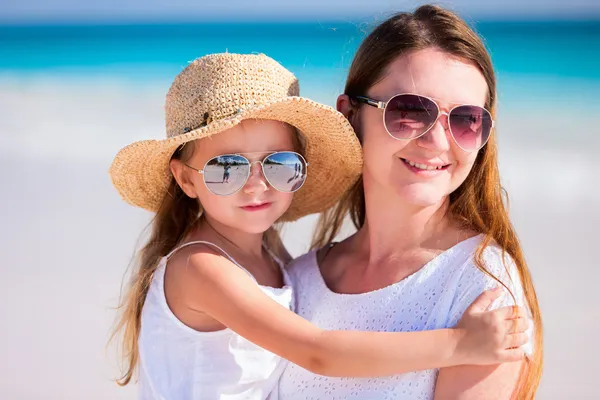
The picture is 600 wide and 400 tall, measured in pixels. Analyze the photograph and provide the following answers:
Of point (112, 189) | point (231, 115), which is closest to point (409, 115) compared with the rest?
point (231, 115)

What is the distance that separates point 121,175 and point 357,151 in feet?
3.35

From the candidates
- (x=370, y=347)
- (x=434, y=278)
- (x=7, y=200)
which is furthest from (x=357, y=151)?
(x=7, y=200)

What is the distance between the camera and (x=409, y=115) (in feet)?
9.97

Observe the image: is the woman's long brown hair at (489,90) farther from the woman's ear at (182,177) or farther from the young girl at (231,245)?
the woman's ear at (182,177)

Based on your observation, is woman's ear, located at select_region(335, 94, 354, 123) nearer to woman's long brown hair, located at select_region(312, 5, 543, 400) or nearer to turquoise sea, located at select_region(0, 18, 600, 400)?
woman's long brown hair, located at select_region(312, 5, 543, 400)

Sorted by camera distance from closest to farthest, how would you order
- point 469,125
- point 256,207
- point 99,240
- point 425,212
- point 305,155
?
point 469,125 < point 425,212 < point 256,207 < point 305,155 < point 99,240

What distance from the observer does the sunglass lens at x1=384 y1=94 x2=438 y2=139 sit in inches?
119

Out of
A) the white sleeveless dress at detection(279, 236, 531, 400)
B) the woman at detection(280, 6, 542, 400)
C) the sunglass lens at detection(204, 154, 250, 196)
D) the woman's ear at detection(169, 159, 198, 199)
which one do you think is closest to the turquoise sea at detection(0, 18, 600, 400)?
the woman at detection(280, 6, 542, 400)

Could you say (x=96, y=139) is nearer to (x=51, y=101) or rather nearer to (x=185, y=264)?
(x=51, y=101)

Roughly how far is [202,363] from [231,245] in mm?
536

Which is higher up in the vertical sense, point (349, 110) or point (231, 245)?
point (349, 110)

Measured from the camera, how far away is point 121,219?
710 centimetres

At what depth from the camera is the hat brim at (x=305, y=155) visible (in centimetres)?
317

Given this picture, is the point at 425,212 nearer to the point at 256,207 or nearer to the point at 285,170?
the point at 285,170
